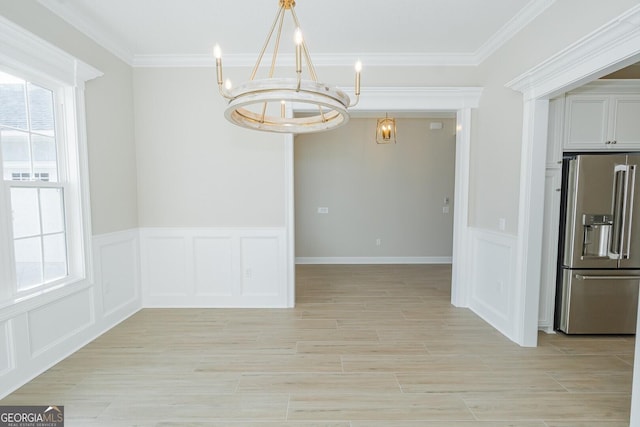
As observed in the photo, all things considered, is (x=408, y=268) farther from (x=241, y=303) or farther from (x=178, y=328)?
(x=178, y=328)

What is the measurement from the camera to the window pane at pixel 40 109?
7.96 feet

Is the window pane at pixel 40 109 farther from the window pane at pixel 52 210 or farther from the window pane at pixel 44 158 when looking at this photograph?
the window pane at pixel 52 210

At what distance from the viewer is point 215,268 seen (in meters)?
3.75

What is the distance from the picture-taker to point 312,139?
19.2 feet

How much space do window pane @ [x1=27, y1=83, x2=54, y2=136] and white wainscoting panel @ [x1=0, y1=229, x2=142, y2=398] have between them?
1.06 m

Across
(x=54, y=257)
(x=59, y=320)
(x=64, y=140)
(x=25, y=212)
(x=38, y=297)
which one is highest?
(x=64, y=140)

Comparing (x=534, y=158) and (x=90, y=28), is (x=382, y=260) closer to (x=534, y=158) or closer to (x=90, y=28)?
(x=534, y=158)

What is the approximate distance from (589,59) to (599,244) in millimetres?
1716

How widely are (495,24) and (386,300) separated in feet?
10.5

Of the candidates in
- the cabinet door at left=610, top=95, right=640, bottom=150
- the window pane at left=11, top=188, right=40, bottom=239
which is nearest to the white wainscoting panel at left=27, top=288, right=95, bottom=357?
the window pane at left=11, top=188, right=40, bottom=239

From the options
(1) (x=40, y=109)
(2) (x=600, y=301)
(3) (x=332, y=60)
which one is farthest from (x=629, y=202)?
(1) (x=40, y=109)

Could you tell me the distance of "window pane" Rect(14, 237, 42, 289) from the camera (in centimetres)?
230

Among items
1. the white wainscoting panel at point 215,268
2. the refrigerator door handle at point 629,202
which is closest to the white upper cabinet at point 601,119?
the refrigerator door handle at point 629,202

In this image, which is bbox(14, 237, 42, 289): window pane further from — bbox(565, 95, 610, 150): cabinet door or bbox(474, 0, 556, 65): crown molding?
bbox(565, 95, 610, 150): cabinet door
